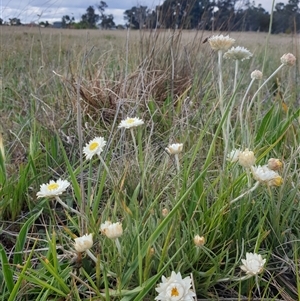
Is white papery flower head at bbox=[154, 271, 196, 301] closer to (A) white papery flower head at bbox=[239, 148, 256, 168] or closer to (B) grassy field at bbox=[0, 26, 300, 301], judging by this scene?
(B) grassy field at bbox=[0, 26, 300, 301]

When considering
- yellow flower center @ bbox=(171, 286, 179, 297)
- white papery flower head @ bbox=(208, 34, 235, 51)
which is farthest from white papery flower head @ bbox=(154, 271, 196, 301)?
white papery flower head @ bbox=(208, 34, 235, 51)

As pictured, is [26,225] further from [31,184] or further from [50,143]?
[50,143]

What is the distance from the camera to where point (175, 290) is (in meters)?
0.54

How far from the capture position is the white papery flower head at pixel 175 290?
535 millimetres

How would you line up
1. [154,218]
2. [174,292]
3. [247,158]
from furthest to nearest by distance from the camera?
[154,218], [247,158], [174,292]

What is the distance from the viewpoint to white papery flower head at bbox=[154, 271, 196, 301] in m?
0.53

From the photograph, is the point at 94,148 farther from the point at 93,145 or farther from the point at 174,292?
the point at 174,292

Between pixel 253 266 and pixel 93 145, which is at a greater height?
pixel 93 145

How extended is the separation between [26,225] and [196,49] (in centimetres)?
150

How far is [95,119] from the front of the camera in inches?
58.7

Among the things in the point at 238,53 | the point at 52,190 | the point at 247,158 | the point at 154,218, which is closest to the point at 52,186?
the point at 52,190

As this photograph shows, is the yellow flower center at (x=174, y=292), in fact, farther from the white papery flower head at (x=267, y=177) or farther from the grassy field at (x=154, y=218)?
the white papery flower head at (x=267, y=177)

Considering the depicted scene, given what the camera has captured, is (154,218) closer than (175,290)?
No

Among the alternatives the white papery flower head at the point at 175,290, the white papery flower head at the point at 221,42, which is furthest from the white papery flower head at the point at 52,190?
the white papery flower head at the point at 221,42
